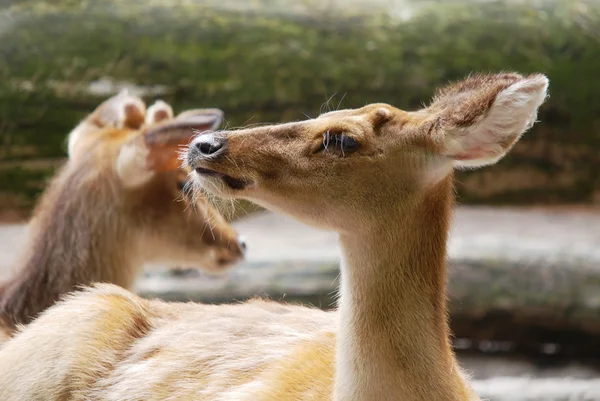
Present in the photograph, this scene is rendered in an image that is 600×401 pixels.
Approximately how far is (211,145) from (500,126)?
83 cm

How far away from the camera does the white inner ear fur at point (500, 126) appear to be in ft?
8.22

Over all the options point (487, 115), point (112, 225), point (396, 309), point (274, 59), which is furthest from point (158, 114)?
point (274, 59)

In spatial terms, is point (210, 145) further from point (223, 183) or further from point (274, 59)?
point (274, 59)

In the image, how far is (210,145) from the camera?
2.80 m

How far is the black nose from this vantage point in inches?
110

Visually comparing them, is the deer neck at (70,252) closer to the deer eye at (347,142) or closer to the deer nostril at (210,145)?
the deer nostril at (210,145)

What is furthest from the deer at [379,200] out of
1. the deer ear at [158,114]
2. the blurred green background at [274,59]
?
the blurred green background at [274,59]

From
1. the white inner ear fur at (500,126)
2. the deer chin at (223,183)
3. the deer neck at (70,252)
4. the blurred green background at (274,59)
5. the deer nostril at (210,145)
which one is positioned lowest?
the deer neck at (70,252)

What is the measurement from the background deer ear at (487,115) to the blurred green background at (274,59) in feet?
14.4

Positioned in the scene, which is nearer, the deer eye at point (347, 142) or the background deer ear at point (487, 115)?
the background deer ear at point (487, 115)

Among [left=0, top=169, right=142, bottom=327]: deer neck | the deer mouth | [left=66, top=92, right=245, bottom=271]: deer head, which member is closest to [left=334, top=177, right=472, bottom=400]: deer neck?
the deer mouth

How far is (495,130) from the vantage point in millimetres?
2586

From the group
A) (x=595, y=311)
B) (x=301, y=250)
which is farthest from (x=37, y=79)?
(x=595, y=311)

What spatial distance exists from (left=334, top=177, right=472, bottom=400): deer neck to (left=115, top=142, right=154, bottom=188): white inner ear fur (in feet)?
5.43
